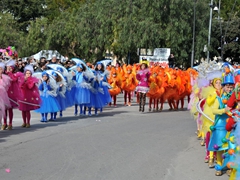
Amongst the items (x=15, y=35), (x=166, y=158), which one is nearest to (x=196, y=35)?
(x=15, y=35)

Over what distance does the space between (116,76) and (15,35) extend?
100 feet

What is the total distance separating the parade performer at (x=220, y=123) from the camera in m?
8.90

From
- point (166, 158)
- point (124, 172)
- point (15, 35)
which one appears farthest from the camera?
point (15, 35)

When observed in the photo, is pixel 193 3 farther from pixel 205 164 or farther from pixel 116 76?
pixel 205 164

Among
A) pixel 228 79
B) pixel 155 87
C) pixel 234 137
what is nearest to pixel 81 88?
pixel 155 87

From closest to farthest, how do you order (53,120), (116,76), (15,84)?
1. (15,84)
2. (53,120)
3. (116,76)

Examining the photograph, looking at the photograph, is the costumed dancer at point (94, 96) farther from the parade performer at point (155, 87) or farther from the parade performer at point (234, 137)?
the parade performer at point (234, 137)

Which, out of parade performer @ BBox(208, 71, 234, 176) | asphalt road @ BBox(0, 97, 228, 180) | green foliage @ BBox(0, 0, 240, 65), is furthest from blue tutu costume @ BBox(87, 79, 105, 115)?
green foliage @ BBox(0, 0, 240, 65)

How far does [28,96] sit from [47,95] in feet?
4.57

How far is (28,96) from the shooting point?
14.6m

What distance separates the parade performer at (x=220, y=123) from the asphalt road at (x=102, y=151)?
0.46 metres

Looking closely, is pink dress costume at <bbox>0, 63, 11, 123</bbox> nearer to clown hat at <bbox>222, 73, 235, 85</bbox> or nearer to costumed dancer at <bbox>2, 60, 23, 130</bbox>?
costumed dancer at <bbox>2, 60, 23, 130</bbox>

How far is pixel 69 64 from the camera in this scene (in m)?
21.5

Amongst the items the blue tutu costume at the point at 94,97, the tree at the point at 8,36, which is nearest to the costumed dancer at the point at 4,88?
the blue tutu costume at the point at 94,97
